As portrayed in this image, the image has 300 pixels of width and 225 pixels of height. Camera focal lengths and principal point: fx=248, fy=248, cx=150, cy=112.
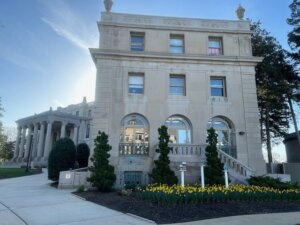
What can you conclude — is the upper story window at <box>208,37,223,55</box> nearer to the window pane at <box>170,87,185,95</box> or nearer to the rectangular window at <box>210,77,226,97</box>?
the rectangular window at <box>210,77,226,97</box>

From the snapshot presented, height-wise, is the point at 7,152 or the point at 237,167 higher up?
the point at 7,152

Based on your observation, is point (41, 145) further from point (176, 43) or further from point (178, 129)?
point (176, 43)

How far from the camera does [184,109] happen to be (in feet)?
57.9

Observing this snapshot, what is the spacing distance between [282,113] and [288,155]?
194 inches

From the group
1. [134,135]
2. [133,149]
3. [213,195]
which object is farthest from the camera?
[134,135]

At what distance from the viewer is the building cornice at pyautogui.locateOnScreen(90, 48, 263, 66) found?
702 inches

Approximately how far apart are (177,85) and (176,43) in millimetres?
3522

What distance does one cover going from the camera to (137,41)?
19250mm

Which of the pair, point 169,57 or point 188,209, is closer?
point 188,209

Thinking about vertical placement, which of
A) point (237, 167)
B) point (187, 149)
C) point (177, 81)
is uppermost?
point (177, 81)

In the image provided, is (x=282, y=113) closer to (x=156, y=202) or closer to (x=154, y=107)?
(x=154, y=107)

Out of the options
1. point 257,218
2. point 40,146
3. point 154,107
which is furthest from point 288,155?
point 40,146

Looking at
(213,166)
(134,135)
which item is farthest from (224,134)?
(134,135)

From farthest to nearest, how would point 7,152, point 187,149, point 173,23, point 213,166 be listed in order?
point 7,152, point 173,23, point 187,149, point 213,166
